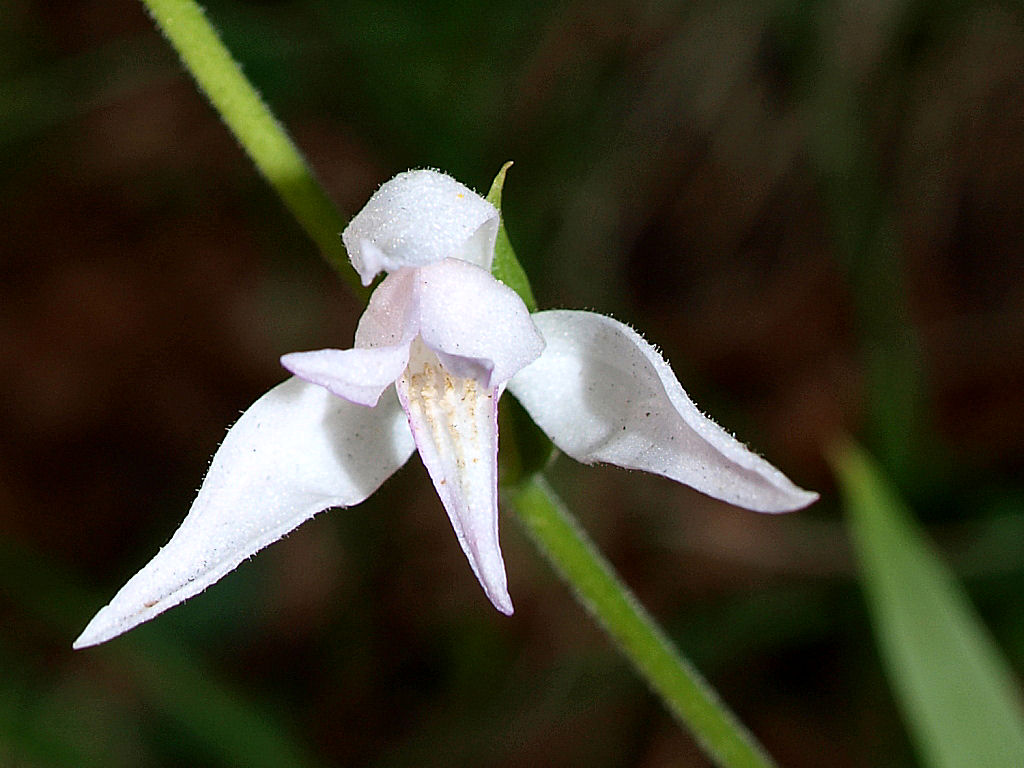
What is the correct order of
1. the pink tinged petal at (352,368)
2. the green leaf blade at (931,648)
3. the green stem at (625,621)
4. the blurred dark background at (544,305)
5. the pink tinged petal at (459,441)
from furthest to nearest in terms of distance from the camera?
1. the blurred dark background at (544,305)
2. the green leaf blade at (931,648)
3. the green stem at (625,621)
4. the pink tinged petal at (459,441)
5. the pink tinged petal at (352,368)

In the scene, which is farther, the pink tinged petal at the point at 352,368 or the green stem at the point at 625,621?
the green stem at the point at 625,621

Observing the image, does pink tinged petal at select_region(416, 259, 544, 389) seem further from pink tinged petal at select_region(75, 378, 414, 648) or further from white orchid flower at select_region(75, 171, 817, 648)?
pink tinged petal at select_region(75, 378, 414, 648)

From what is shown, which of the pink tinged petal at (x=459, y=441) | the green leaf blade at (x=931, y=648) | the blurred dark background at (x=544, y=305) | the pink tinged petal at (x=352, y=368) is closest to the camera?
the pink tinged petal at (x=352, y=368)

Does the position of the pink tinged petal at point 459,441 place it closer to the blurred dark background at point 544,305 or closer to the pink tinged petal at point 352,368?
the pink tinged petal at point 352,368

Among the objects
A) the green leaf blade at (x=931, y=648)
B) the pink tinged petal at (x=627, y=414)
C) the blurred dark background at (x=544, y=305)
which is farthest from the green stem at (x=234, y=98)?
the blurred dark background at (x=544, y=305)

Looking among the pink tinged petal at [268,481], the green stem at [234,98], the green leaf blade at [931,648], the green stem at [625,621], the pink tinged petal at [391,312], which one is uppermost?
the green stem at [234,98]

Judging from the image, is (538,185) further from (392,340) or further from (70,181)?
(392,340)

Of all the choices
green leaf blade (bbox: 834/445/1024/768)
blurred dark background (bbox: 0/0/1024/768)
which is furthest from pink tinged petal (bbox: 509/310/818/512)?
blurred dark background (bbox: 0/0/1024/768)
